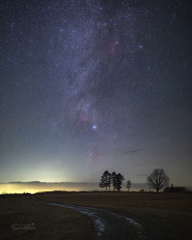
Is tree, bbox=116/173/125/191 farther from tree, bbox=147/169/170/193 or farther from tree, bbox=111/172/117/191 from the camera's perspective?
tree, bbox=147/169/170/193

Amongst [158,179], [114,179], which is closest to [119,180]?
[114,179]

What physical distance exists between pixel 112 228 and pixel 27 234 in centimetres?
538

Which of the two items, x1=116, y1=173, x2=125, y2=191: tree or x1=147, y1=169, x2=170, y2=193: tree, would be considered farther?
x1=116, y1=173, x2=125, y2=191: tree

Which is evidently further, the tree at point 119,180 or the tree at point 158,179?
the tree at point 119,180

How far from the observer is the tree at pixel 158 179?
225 feet

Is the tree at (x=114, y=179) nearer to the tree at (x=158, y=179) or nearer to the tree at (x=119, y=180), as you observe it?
the tree at (x=119, y=180)

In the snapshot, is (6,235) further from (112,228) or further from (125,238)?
(125,238)

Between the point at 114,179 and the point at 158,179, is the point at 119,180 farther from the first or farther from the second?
the point at 158,179

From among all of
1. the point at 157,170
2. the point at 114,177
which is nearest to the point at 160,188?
the point at 157,170

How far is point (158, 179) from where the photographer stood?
70188 mm

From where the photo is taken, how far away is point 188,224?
11109mm

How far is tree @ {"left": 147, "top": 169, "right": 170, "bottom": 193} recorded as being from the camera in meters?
68.7

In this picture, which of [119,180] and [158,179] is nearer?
[158,179]

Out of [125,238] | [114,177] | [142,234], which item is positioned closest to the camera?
[125,238]
